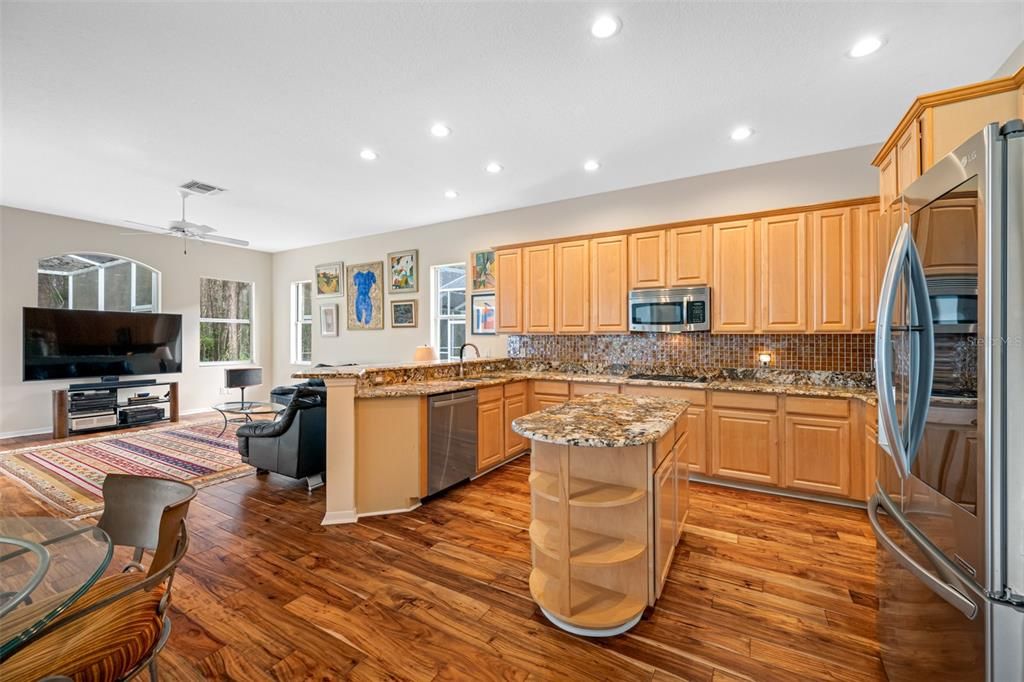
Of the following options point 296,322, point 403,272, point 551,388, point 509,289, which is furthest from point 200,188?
point 551,388

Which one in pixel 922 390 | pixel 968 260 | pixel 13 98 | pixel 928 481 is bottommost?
pixel 928 481

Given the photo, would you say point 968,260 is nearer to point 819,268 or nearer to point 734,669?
point 734,669

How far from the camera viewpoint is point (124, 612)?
4.26 ft

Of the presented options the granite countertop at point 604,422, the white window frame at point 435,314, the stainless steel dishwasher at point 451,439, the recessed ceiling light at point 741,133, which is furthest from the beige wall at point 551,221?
the granite countertop at point 604,422

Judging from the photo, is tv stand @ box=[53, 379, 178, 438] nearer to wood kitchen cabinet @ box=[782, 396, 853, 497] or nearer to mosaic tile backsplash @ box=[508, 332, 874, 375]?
mosaic tile backsplash @ box=[508, 332, 874, 375]

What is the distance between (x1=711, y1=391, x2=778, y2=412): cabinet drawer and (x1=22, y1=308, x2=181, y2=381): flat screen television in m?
8.02

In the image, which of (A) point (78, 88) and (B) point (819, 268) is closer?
(A) point (78, 88)

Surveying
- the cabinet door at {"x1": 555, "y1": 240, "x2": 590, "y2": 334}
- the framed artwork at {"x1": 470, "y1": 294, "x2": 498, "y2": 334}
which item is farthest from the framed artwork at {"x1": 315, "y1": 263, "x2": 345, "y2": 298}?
the cabinet door at {"x1": 555, "y1": 240, "x2": 590, "y2": 334}

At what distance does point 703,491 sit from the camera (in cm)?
357

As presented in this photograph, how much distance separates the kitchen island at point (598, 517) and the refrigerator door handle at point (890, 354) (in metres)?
0.76

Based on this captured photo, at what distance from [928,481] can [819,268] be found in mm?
2754

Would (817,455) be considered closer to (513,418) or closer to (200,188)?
(513,418)

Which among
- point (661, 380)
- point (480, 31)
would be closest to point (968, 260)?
point (480, 31)

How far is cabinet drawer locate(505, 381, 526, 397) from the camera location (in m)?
4.28
